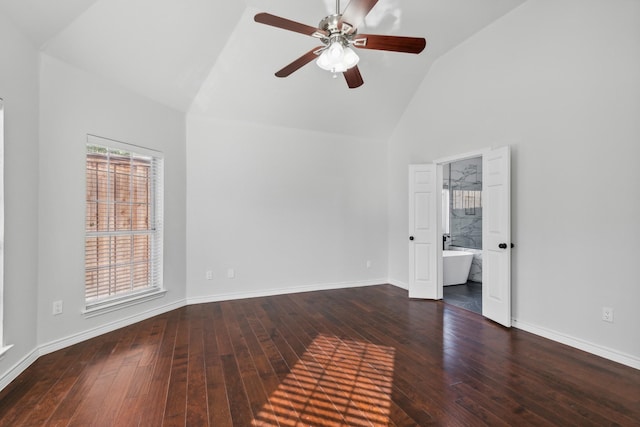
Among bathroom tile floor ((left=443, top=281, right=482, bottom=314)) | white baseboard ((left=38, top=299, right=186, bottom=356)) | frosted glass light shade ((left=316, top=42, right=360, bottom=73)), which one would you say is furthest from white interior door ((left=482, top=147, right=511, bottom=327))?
white baseboard ((left=38, top=299, right=186, bottom=356))

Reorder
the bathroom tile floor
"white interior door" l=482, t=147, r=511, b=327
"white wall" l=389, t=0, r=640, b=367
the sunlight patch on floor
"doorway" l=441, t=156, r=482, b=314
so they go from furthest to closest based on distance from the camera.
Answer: "doorway" l=441, t=156, r=482, b=314, the bathroom tile floor, "white interior door" l=482, t=147, r=511, b=327, "white wall" l=389, t=0, r=640, b=367, the sunlight patch on floor

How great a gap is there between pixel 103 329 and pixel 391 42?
A: 3.98 meters

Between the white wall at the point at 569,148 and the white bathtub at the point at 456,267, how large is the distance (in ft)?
6.43

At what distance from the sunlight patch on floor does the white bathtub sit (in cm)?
306

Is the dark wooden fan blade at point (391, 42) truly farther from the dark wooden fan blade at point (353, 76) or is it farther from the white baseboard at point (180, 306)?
the white baseboard at point (180, 306)

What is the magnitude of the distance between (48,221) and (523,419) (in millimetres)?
4079

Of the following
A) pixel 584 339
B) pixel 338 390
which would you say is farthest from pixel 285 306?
pixel 584 339

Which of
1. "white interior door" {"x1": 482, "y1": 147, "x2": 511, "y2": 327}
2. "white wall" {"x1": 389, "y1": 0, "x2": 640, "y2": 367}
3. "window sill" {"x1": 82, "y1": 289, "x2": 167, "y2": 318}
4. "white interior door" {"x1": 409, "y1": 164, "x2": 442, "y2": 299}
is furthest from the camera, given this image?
"white interior door" {"x1": 409, "y1": 164, "x2": 442, "y2": 299}

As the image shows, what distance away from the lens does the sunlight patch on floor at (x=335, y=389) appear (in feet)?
6.30

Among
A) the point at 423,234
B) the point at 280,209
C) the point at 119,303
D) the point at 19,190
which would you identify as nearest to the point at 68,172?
the point at 19,190

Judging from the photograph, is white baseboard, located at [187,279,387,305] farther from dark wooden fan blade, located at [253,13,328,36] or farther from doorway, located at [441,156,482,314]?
dark wooden fan blade, located at [253,13,328,36]

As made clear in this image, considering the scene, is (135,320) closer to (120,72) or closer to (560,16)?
(120,72)

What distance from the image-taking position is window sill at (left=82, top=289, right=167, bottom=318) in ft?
10.5

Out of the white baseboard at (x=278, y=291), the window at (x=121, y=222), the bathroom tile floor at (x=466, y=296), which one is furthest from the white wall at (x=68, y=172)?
the bathroom tile floor at (x=466, y=296)
